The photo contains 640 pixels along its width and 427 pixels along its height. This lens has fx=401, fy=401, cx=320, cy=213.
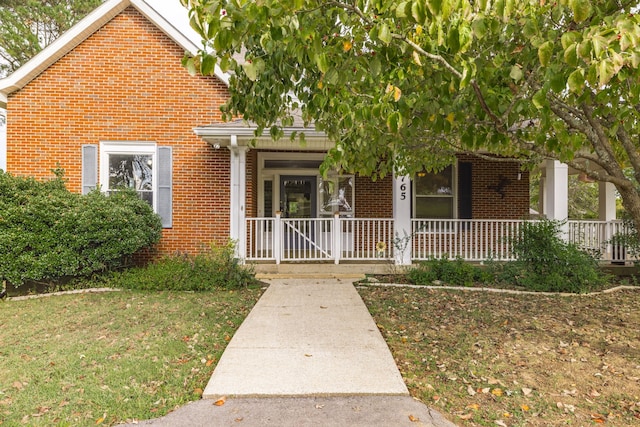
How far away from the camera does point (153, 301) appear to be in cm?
665

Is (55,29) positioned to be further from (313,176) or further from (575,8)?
(575,8)

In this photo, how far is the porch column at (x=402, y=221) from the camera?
8.74 meters

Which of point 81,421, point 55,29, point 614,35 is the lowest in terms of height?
point 81,421

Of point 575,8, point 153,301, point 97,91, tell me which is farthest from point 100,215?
point 575,8

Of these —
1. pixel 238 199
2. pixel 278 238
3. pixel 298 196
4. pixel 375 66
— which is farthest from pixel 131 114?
pixel 375 66

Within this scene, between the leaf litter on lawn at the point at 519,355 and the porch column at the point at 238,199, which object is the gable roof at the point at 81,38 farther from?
the leaf litter on lawn at the point at 519,355

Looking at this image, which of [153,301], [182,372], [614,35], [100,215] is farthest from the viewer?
[100,215]

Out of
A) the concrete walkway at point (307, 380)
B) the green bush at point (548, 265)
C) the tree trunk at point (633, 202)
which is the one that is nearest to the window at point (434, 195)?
the green bush at point (548, 265)

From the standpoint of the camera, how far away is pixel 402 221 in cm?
883

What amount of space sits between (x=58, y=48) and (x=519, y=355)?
10.1 m

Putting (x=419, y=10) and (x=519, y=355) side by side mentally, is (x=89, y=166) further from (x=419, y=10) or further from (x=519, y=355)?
(x=519, y=355)

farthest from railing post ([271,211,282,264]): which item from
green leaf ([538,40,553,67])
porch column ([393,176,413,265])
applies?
green leaf ([538,40,553,67])

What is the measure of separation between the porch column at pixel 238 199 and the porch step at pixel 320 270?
24.4 inches

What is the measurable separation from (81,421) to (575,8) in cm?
434
